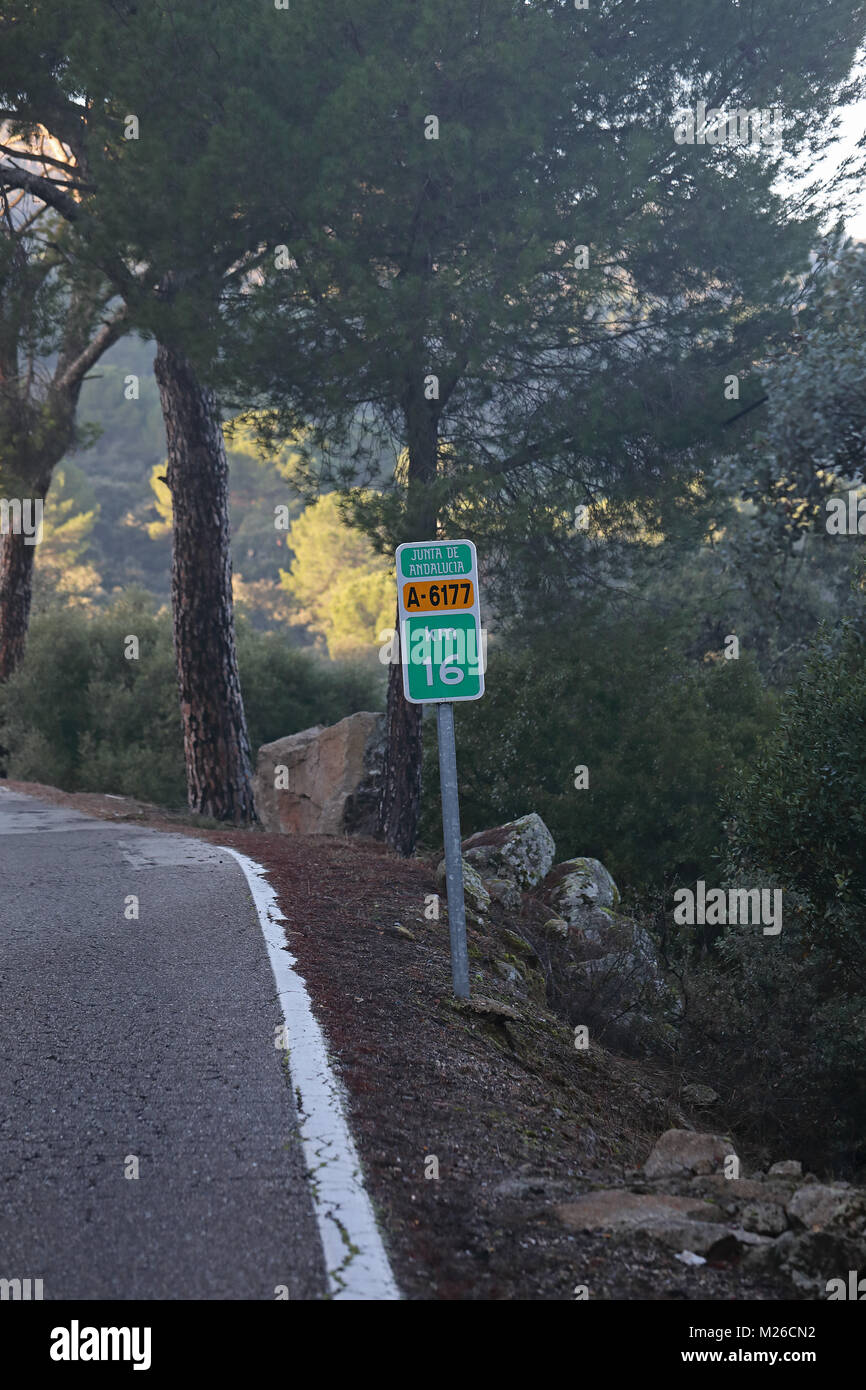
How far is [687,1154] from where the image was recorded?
4930 millimetres

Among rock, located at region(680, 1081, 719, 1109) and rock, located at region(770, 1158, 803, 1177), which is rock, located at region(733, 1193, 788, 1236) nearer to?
rock, located at region(770, 1158, 803, 1177)

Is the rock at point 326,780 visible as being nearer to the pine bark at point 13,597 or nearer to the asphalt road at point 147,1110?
the pine bark at point 13,597

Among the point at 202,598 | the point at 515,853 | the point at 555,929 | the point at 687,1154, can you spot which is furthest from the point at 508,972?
the point at 202,598

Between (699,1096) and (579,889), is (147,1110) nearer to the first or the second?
(699,1096)

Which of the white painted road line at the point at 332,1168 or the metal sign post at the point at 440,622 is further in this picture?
the metal sign post at the point at 440,622

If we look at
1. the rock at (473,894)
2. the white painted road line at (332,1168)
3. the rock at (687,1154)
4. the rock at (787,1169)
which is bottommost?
the rock at (787,1169)

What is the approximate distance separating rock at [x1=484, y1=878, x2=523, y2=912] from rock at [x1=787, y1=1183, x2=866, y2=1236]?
20.0ft

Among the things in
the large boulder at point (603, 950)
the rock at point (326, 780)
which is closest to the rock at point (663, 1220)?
the large boulder at point (603, 950)

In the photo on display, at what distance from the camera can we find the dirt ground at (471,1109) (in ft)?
11.8

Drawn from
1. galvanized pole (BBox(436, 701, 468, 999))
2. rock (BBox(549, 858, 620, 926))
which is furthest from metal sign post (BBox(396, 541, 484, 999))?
rock (BBox(549, 858, 620, 926))

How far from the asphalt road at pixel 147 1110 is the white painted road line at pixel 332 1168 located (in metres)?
0.06

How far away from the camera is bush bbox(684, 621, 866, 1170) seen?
8203mm

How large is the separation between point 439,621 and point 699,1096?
373 cm
